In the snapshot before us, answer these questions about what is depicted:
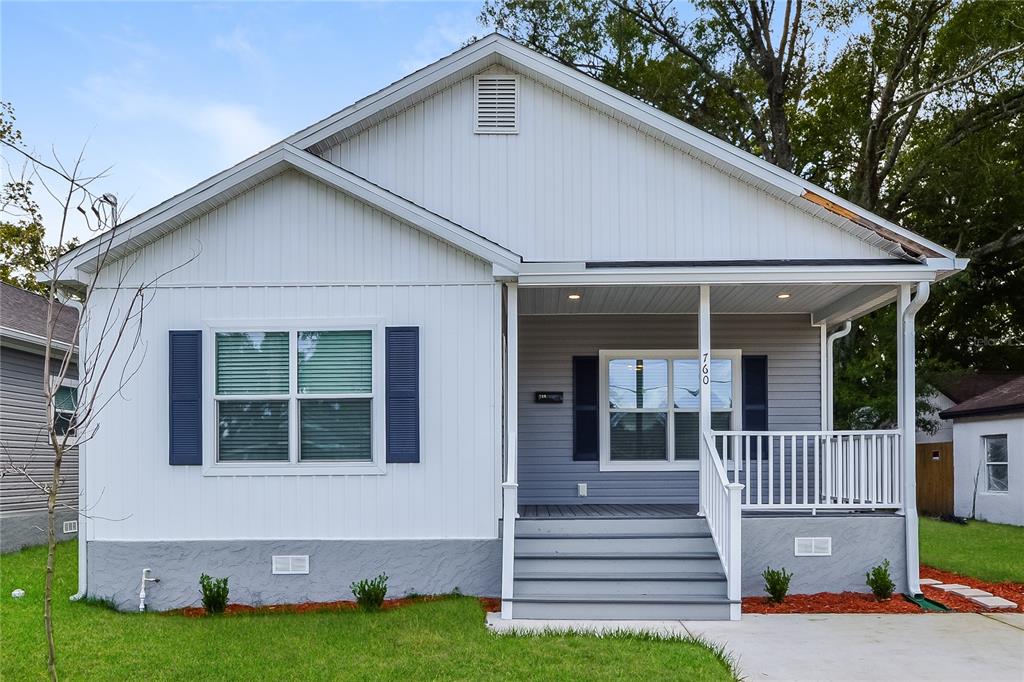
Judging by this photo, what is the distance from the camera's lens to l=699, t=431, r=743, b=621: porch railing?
7.51m

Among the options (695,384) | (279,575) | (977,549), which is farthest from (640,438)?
(977,549)

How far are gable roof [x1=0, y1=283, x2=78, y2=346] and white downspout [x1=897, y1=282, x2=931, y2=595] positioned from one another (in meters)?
9.44

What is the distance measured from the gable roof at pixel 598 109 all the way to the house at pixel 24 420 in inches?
184

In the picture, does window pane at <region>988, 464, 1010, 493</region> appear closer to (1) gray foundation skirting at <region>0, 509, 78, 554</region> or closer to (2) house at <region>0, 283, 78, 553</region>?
(2) house at <region>0, 283, 78, 553</region>

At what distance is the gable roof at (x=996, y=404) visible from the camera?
1683cm

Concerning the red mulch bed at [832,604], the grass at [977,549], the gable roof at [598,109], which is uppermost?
the gable roof at [598,109]

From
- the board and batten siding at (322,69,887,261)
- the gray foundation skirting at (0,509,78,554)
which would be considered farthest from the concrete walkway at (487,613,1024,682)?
the gray foundation skirting at (0,509,78,554)

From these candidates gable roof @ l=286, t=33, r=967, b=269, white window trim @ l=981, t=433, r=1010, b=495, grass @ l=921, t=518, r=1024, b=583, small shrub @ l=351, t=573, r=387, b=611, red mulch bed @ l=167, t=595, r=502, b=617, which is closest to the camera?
small shrub @ l=351, t=573, r=387, b=611

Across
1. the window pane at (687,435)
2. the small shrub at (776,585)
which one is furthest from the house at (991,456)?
the small shrub at (776,585)

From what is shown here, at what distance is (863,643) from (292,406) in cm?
523

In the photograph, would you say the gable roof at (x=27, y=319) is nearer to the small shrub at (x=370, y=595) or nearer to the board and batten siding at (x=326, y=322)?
the board and batten siding at (x=326, y=322)

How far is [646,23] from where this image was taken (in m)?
21.0

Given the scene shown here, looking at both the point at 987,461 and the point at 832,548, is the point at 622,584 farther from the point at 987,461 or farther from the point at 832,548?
the point at 987,461

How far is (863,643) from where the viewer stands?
6574mm
